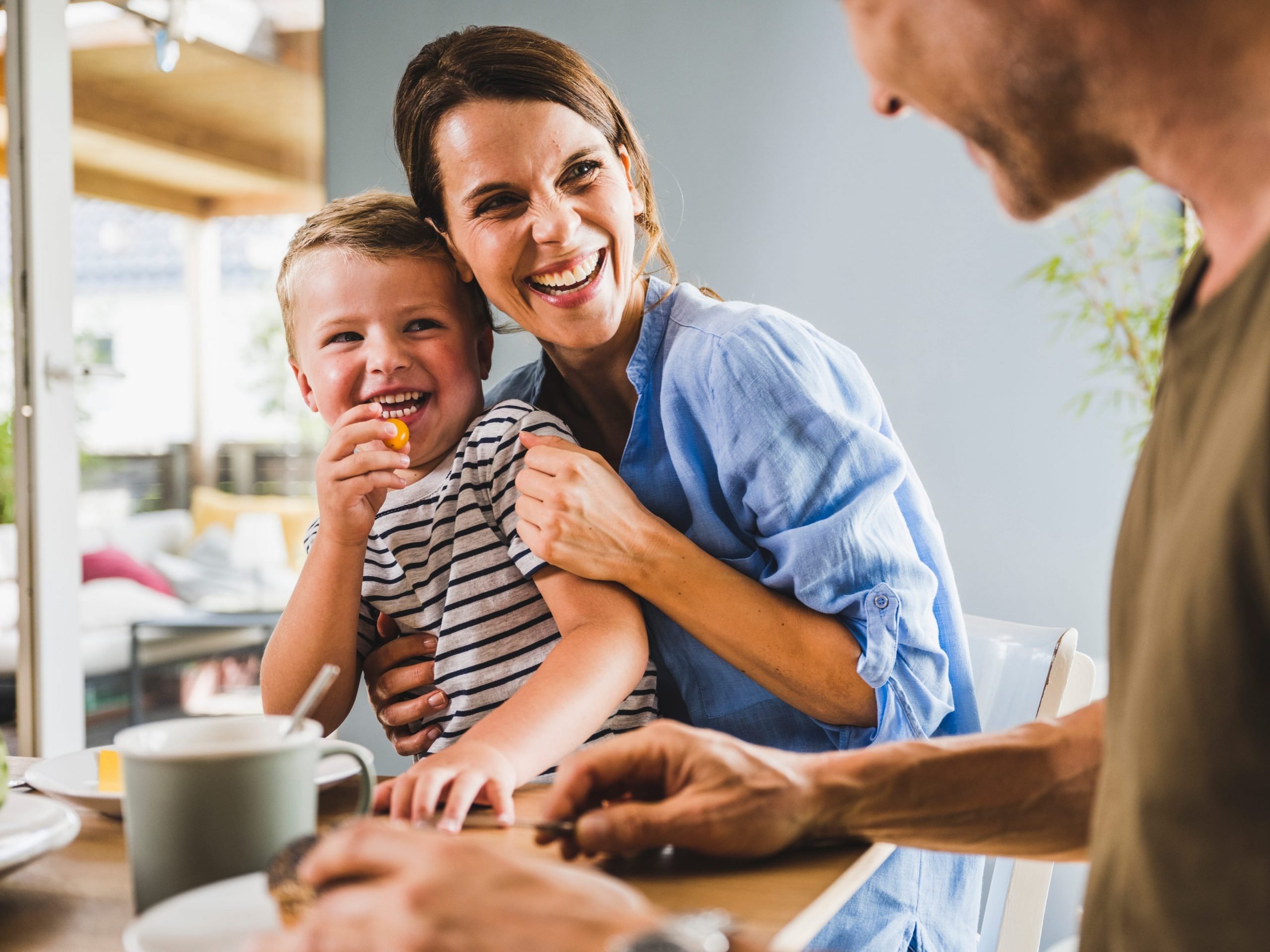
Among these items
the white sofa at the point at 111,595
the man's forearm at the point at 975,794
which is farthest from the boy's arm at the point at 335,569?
the white sofa at the point at 111,595

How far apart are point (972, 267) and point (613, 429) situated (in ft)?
4.86

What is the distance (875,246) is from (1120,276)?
553 millimetres

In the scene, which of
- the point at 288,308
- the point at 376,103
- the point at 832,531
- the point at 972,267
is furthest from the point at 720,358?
the point at 376,103

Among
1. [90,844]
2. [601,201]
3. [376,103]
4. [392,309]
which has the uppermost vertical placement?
[376,103]

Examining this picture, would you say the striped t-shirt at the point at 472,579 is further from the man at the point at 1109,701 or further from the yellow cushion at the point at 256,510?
the yellow cushion at the point at 256,510

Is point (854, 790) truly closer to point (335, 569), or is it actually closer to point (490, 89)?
point (335, 569)

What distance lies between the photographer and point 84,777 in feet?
2.86

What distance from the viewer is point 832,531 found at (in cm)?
107

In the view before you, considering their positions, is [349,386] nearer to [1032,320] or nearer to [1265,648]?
[1265,648]

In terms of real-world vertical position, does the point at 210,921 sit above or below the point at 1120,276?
below

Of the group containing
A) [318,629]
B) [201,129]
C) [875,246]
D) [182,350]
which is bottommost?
[318,629]

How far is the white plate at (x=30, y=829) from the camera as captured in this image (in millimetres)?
655

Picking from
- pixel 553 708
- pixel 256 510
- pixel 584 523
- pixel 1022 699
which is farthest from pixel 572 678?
pixel 256 510

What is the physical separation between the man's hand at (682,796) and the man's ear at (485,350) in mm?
805
